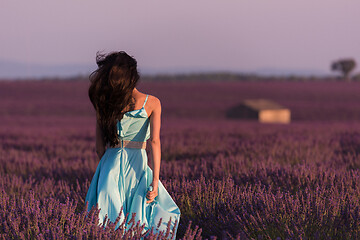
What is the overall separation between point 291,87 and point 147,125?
947 inches

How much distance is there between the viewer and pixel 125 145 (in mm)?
2703

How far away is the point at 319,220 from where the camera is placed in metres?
2.39

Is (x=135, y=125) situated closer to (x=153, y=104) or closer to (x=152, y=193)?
(x=153, y=104)

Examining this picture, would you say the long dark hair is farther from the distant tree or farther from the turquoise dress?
the distant tree

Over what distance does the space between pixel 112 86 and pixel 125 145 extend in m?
0.41

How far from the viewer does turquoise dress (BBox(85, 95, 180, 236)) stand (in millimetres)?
2625

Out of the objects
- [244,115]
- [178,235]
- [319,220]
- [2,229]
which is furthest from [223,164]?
[244,115]

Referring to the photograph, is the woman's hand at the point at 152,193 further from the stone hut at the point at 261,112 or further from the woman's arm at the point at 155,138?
the stone hut at the point at 261,112

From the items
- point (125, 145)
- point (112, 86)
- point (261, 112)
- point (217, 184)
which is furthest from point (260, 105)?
point (112, 86)

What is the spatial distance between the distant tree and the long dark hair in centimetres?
7059

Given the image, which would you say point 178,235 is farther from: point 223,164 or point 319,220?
point 223,164

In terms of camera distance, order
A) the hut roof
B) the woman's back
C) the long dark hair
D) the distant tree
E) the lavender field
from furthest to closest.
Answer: the distant tree, the hut roof, the woman's back, the long dark hair, the lavender field

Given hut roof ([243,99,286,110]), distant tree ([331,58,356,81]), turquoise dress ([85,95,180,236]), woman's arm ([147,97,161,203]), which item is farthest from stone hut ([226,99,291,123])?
distant tree ([331,58,356,81])

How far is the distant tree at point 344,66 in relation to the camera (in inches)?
2723
